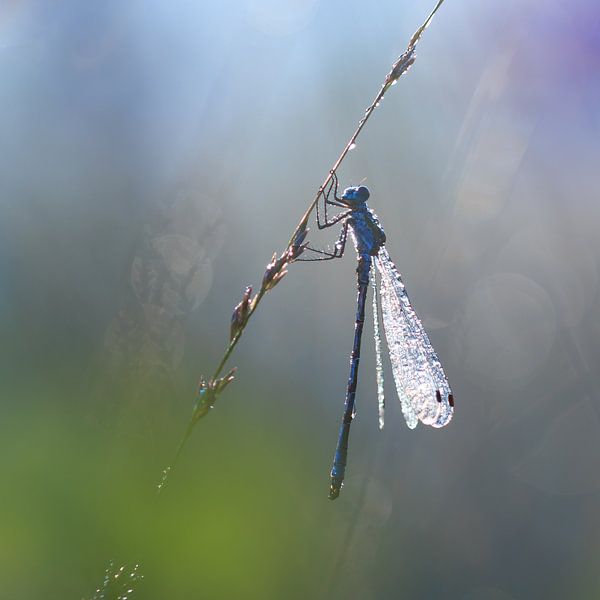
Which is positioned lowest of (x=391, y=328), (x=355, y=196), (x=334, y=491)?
(x=334, y=491)

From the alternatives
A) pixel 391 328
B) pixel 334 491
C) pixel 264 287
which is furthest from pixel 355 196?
pixel 264 287

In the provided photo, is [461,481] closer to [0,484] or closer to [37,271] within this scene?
[37,271]

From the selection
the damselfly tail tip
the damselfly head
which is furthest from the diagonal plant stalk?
the damselfly head

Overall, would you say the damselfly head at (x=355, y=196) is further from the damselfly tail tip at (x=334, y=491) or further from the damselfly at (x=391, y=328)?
the damselfly tail tip at (x=334, y=491)

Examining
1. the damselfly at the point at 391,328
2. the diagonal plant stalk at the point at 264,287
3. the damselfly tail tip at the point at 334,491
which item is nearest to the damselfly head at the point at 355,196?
the damselfly at the point at 391,328

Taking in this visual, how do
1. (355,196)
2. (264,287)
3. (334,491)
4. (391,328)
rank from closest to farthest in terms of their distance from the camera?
(264,287) < (334,491) < (355,196) < (391,328)

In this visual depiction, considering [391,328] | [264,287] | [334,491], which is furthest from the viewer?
[391,328]

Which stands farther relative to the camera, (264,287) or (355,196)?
(355,196)

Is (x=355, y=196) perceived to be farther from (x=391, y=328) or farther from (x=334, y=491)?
(x=334, y=491)

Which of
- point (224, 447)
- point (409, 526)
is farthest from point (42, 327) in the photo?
point (409, 526)
